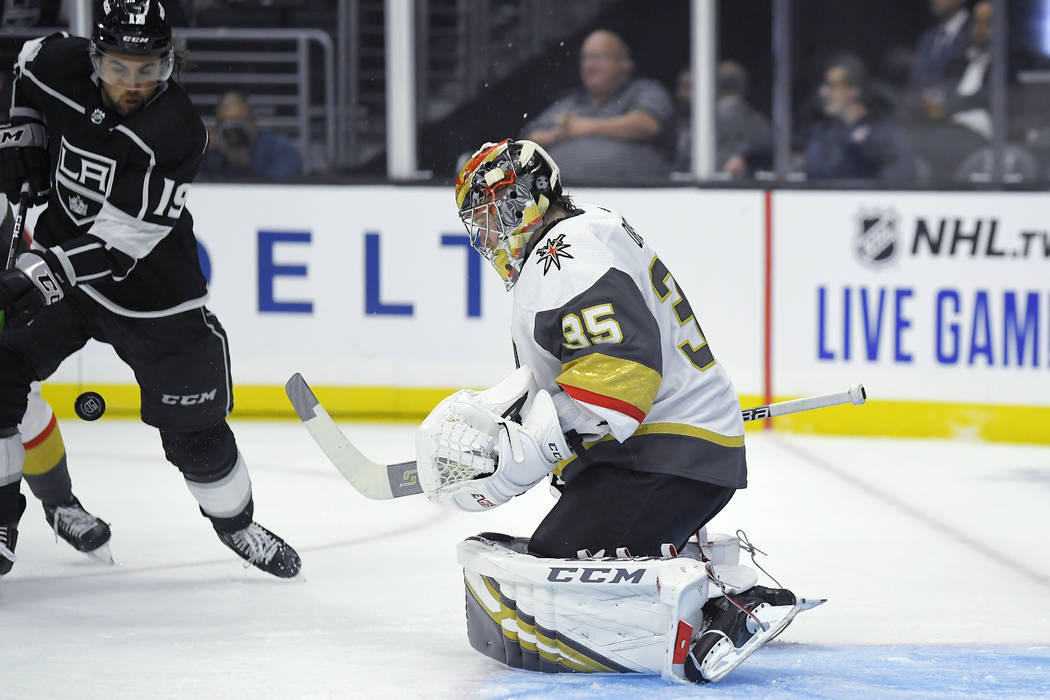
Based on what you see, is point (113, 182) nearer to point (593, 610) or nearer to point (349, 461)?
point (349, 461)

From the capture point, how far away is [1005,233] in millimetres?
4938

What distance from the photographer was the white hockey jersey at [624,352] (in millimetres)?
2363

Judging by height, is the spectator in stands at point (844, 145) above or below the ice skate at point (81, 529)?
above

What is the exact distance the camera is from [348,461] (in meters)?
2.65

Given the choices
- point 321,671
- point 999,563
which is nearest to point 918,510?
point 999,563

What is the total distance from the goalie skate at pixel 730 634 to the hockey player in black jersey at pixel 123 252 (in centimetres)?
112

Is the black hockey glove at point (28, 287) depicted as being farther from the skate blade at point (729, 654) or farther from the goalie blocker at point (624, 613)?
the skate blade at point (729, 654)

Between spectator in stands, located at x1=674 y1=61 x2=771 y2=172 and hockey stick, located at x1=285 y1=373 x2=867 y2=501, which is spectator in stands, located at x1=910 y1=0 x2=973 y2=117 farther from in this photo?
hockey stick, located at x1=285 y1=373 x2=867 y2=501

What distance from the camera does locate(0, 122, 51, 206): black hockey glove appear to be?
10.1 feet

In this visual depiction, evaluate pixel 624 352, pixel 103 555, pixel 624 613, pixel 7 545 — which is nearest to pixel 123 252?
pixel 7 545

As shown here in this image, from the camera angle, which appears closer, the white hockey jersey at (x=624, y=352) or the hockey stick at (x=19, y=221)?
the white hockey jersey at (x=624, y=352)

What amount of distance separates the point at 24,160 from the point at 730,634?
169cm

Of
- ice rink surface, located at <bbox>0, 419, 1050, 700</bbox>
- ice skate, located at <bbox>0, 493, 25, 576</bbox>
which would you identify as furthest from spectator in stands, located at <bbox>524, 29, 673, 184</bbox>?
ice skate, located at <bbox>0, 493, 25, 576</bbox>

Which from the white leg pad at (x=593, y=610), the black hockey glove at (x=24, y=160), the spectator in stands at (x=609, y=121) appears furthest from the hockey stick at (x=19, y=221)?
the spectator in stands at (x=609, y=121)
